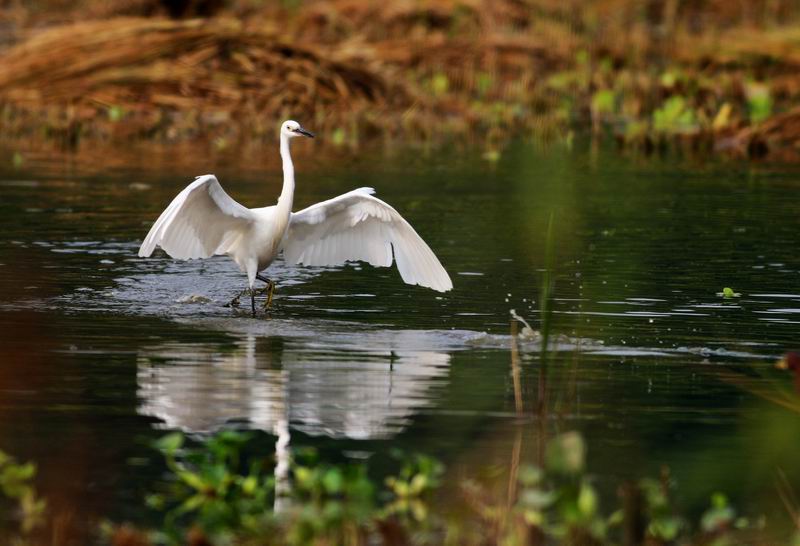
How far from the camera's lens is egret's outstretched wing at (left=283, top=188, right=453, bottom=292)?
1140 cm

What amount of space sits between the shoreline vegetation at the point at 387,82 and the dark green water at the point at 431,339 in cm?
488

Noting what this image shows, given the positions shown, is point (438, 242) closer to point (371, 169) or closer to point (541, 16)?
point (371, 169)

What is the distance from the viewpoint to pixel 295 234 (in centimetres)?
1209

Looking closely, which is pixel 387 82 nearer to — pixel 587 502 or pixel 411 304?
pixel 411 304

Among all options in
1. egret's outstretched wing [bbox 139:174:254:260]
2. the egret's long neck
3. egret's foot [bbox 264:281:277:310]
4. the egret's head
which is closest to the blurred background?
egret's foot [bbox 264:281:277:310]

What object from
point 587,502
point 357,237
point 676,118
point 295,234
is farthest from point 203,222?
point 676,118

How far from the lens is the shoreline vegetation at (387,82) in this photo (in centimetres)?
2169

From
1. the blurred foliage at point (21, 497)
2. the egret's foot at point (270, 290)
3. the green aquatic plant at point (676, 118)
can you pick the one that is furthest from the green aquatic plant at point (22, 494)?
the green aquatic plant at point (676, 118)

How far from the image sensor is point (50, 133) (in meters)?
20.9

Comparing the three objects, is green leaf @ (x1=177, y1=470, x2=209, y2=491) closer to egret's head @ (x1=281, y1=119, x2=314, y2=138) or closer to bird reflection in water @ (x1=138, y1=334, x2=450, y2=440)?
bird reflection in water @ (x1=138, y1=334, x2=450, y2=440)

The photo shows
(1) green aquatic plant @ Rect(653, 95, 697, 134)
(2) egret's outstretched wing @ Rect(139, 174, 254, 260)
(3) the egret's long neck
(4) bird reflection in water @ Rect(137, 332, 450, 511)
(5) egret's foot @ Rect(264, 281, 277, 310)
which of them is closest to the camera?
(4) bird reflection in water @ Rect(137, 332, 450, 511)

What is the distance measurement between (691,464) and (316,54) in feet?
54.4

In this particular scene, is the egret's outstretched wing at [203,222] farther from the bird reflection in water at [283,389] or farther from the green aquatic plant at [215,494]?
the green aquatic plant at [215,494]

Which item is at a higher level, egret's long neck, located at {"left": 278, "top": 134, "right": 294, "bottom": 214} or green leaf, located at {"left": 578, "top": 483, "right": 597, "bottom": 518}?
egret's long neck, located at {"left": 278, "top": 134, "right": 294, "bottom": 214}
